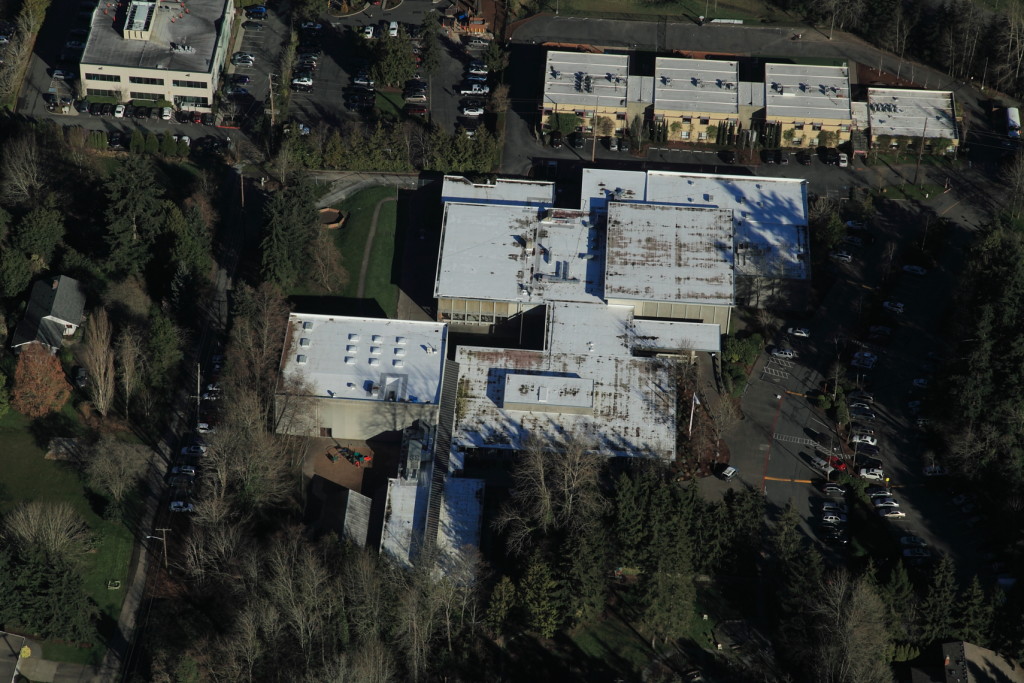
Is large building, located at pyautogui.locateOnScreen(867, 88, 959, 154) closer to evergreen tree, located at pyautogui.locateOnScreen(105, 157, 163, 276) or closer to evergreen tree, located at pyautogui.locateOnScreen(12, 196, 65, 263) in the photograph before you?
evergreen tree, located at pyautogui.locateOnScreen(105, 157, 163, 276)

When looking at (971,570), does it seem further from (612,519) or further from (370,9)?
(370,9)

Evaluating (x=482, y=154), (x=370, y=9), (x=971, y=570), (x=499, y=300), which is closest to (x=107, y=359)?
(x=499, y=300)

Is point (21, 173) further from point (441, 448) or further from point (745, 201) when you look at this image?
point (745, 201)

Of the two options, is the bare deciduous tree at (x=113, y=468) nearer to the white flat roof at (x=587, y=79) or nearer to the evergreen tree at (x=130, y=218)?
the evergreen tree at (x=130, y=218)

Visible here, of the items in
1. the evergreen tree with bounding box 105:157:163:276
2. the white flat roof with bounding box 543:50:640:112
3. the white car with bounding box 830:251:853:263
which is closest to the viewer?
the evergreen tree with bounding box 105:157:163:276

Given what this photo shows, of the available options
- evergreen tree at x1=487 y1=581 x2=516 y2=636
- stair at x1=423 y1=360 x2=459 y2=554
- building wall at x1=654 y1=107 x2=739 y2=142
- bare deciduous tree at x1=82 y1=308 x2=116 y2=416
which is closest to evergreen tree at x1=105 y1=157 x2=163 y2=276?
bare deciduous tree at x1=82 y1=308 x2=116 y2=416

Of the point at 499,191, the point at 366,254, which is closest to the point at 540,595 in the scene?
the point at 366,254
